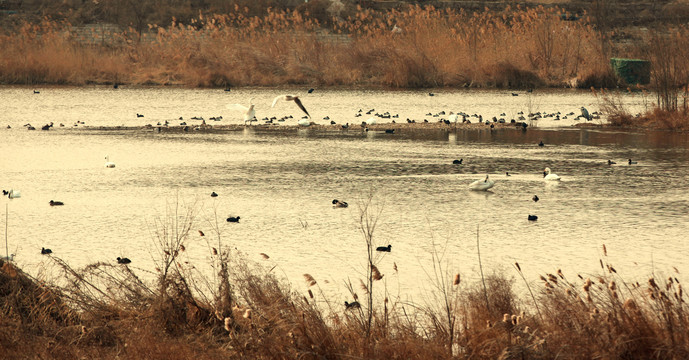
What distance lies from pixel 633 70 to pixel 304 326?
29.0 meters

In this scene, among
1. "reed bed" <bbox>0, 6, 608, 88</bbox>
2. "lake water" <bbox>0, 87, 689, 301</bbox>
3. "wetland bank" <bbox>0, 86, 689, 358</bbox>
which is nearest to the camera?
"wetland bank" <bbox>0, 86, 689, 358</bbox>

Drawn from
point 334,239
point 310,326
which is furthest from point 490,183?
point 310,326

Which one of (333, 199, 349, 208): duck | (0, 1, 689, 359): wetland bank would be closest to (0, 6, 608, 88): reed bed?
(0, 1, 689, 359): wetland bank

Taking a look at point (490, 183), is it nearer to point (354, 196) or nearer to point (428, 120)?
point (354, 196)

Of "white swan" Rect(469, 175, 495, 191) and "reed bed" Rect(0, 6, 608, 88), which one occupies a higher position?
"reed bed" Rect(0, 6, 608, 88)

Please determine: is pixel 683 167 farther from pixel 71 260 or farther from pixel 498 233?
pixel 71 260

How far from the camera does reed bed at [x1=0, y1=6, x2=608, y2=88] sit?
33906 millimetres

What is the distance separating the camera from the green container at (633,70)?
32.3 m

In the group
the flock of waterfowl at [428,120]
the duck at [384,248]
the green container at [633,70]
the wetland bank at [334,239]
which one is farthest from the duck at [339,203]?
the green container at [633,70]

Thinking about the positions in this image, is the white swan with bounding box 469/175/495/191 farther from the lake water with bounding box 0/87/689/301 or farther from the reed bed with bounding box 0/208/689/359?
the reed bed with bounding box 0/208/689/359

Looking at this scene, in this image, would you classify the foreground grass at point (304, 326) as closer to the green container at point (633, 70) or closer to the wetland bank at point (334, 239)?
the wetland bank at point (334, 239)

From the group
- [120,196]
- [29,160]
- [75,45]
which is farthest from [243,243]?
[75,45]

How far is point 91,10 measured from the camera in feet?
191

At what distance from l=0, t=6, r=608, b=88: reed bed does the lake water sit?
34.1ft
